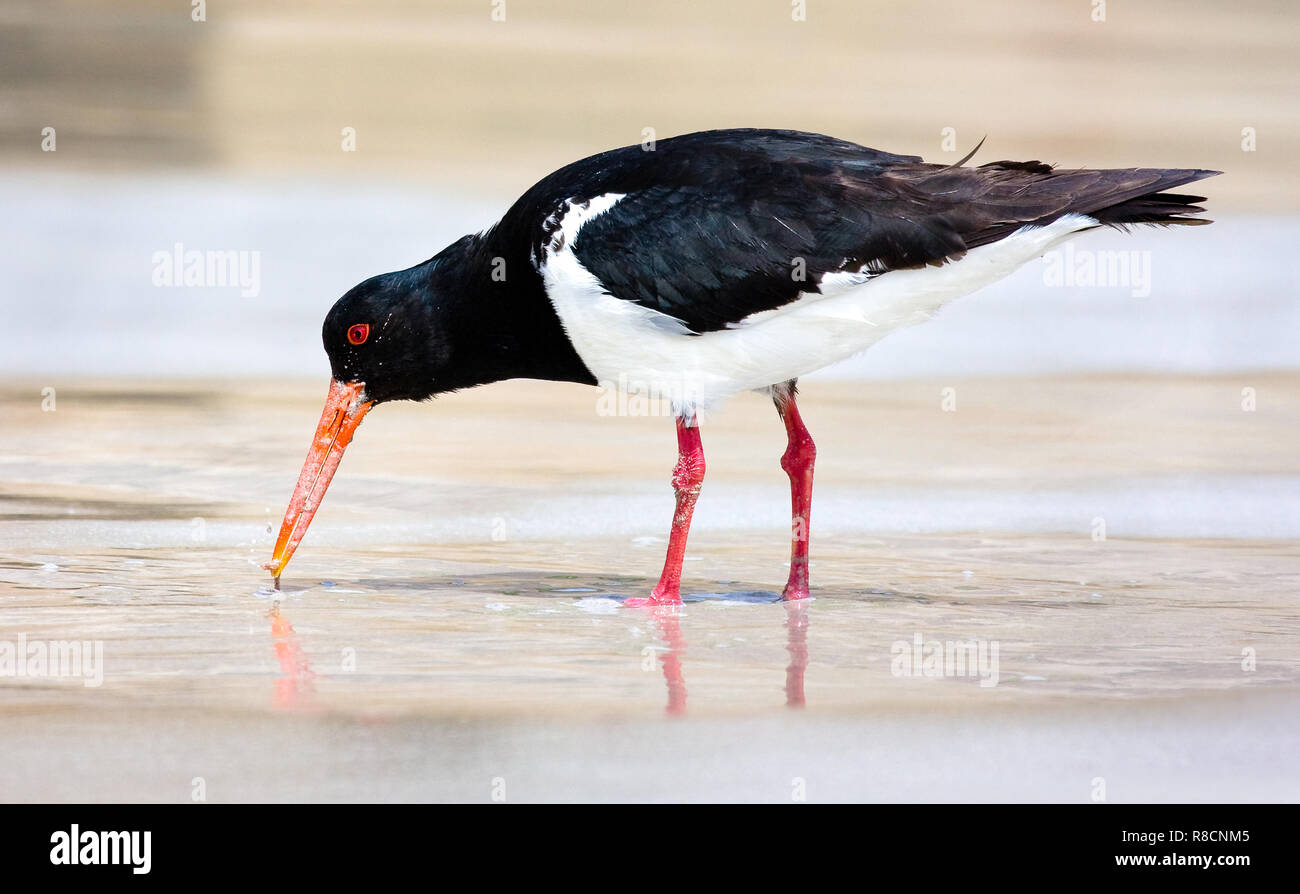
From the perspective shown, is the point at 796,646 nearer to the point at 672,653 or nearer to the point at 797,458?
the point at 672,653

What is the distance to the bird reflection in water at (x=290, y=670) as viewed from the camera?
550 cm

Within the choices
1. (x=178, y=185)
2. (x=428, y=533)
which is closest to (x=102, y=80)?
(x=178, y=185)

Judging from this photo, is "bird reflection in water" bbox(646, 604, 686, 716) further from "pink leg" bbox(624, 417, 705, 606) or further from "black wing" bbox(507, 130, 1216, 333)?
"black wing" bbox(507, 130, 1216, 333)

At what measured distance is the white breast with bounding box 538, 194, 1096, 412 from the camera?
22.8ft

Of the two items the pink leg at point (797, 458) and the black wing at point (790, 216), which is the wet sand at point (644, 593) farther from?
the black wing at point (790, 216)

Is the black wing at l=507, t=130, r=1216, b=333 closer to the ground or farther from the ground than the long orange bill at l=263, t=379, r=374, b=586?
farther from the ground

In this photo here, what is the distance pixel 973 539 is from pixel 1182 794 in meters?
3.64

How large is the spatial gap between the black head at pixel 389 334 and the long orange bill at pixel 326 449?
0.22ft

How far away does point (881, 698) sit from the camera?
5.61 meters

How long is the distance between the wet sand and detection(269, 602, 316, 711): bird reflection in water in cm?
2

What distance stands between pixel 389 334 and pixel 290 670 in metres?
2.03

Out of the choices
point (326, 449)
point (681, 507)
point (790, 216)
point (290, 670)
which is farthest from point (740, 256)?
point (290, 670)

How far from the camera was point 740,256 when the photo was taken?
22.8 feet

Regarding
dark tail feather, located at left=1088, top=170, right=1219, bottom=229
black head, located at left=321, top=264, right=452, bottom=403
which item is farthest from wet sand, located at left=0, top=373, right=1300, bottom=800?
dark tail feather, located at left=1088, top=170, right=1219, bottom=229
